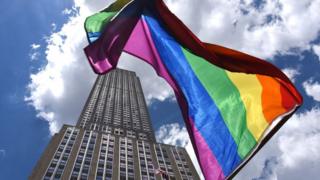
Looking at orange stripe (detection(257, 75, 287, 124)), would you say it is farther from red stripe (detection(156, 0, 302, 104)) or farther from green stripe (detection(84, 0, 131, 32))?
green stripe (detection(84, 0, 131, 32))

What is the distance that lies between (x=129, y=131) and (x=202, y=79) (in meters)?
125

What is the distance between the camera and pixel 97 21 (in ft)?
55.4

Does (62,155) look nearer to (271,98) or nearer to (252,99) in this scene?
(252,99)

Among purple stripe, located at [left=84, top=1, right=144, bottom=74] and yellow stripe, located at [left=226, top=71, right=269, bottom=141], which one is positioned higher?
purple stripe, located at [left=84, top=1, right=144, bottom=74]

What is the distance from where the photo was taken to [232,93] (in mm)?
15094

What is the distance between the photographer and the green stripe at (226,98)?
44.8 feet

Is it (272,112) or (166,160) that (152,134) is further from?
(272,112)

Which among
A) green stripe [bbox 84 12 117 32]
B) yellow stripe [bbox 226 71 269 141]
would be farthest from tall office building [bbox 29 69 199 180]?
yellow stripe [bbox 226 71 269 141]

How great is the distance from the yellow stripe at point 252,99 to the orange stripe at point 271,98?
0.13m

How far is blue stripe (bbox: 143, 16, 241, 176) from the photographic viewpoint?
13.7 metres

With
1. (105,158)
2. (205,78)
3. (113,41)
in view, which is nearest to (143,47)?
(113,41)

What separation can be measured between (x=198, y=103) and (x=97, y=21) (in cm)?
520

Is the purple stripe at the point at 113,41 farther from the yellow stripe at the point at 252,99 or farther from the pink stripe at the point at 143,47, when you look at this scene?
the yellow stripe at the point at 252,99

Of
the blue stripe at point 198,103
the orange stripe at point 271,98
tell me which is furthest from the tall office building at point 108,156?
the orange stripe at point 271,98
